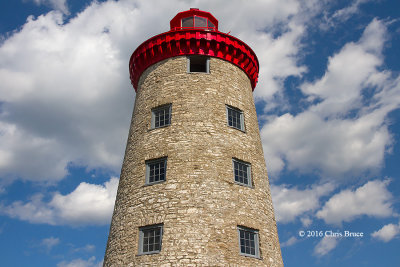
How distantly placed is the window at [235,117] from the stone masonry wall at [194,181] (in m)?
0.27

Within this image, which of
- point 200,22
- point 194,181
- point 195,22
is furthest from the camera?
point 200,22

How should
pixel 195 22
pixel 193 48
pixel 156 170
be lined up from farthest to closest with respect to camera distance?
pixel 195 22 → pixel 193 48 → pixel 156 170

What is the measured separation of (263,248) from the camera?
15.7 meters

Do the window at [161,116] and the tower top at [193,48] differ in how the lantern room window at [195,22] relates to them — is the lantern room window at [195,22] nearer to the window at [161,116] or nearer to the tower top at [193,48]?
the tower top at [193,48]

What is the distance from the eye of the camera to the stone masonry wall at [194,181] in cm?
1459

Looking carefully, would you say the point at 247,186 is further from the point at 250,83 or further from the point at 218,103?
the point at 250,83

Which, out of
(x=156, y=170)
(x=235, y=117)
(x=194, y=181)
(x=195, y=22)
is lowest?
(x=194, y=181)

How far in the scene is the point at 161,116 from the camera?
1830cm

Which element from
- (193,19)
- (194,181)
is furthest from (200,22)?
(194,181)

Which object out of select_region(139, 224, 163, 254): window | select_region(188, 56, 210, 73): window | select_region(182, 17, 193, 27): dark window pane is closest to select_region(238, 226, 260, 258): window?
select_region(139, 224, 163, 254): window

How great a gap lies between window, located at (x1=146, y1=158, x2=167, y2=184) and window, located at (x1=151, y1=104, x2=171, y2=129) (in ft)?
6.52

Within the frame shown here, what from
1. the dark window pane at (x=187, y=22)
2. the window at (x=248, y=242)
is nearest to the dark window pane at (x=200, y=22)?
the dark window pane at (x=187, y=22)

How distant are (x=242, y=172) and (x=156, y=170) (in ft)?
13.5

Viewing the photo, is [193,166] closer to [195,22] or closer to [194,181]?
[194,181]
